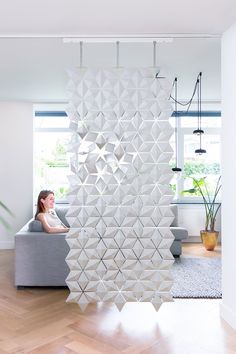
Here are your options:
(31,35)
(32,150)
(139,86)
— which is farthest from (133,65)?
(32,150)

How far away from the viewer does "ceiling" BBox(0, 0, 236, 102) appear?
2.77 meters

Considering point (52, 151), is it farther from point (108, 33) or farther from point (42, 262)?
point (108, 33)

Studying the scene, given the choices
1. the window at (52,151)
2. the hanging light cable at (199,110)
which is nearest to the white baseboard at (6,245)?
the window at (52,151)

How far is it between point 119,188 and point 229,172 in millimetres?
955

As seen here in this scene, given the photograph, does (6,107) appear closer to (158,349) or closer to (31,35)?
(31,35)

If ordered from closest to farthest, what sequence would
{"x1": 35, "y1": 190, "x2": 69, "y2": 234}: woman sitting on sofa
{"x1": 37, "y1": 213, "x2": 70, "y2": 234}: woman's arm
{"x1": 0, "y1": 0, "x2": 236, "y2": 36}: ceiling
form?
{"x1": 0, "y1": 0, "x2": 236, "y2": 36}: ceiling → {"x1": 37, "y1": 213, "x2": 70, "y2": 234}: woman's arm → {"x1": 35, "y1": 190, "x2": 69, "y2": 234}: woman sitting on sofa

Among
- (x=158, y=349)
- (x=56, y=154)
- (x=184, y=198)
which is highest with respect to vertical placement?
(x=56, y=154)

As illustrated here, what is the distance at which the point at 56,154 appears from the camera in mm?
7160

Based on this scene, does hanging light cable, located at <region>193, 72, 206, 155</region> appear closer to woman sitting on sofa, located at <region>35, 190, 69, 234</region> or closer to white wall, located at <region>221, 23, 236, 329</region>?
white wall, located at <region>221, 23, 236, 329</region>

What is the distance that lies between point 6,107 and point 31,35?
125 inches

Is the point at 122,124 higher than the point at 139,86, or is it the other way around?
the point at 139,86

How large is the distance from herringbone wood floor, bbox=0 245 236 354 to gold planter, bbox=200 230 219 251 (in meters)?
2.60

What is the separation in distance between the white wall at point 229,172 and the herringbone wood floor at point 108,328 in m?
0.25

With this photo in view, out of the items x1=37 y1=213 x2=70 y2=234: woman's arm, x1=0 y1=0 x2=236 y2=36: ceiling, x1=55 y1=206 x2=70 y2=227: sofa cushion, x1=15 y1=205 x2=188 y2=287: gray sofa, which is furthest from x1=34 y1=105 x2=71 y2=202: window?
x1=0 y1=0 x2=236 y2=36: ceiling
